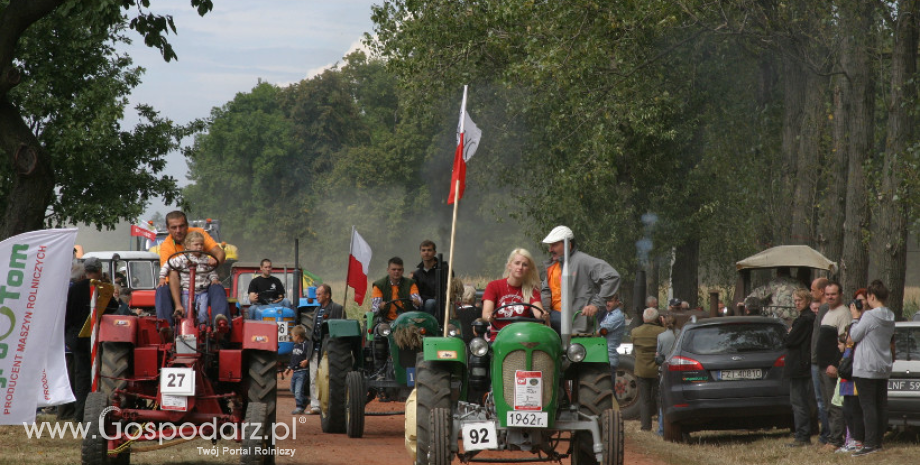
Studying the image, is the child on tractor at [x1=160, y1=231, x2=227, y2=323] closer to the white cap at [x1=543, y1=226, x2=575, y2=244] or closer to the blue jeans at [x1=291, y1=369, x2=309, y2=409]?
the white cap at [x1=543, y1=226, x2=575, y2=244]

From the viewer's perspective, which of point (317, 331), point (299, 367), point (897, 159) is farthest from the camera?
point (299, 367)

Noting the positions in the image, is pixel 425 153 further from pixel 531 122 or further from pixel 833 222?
pixel 833 222

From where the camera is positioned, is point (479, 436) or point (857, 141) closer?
point (479, 436)

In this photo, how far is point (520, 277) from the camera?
10117mm

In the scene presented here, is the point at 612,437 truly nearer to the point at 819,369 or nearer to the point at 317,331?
the point at 819,369

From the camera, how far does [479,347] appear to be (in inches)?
371

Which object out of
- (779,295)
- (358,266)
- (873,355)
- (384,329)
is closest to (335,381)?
(384,329)

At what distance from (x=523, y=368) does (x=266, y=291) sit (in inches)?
565

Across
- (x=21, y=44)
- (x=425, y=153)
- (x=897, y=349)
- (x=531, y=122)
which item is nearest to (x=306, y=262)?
(x=425, y=153)

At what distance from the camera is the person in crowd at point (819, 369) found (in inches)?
552

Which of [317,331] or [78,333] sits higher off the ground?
[317,331]

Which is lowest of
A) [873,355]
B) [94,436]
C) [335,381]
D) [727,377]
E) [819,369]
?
[94,436]

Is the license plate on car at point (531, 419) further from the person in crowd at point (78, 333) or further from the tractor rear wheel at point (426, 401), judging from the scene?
the person in crowd at point (78, 333)

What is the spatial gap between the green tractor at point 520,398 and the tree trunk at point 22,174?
218 inches
